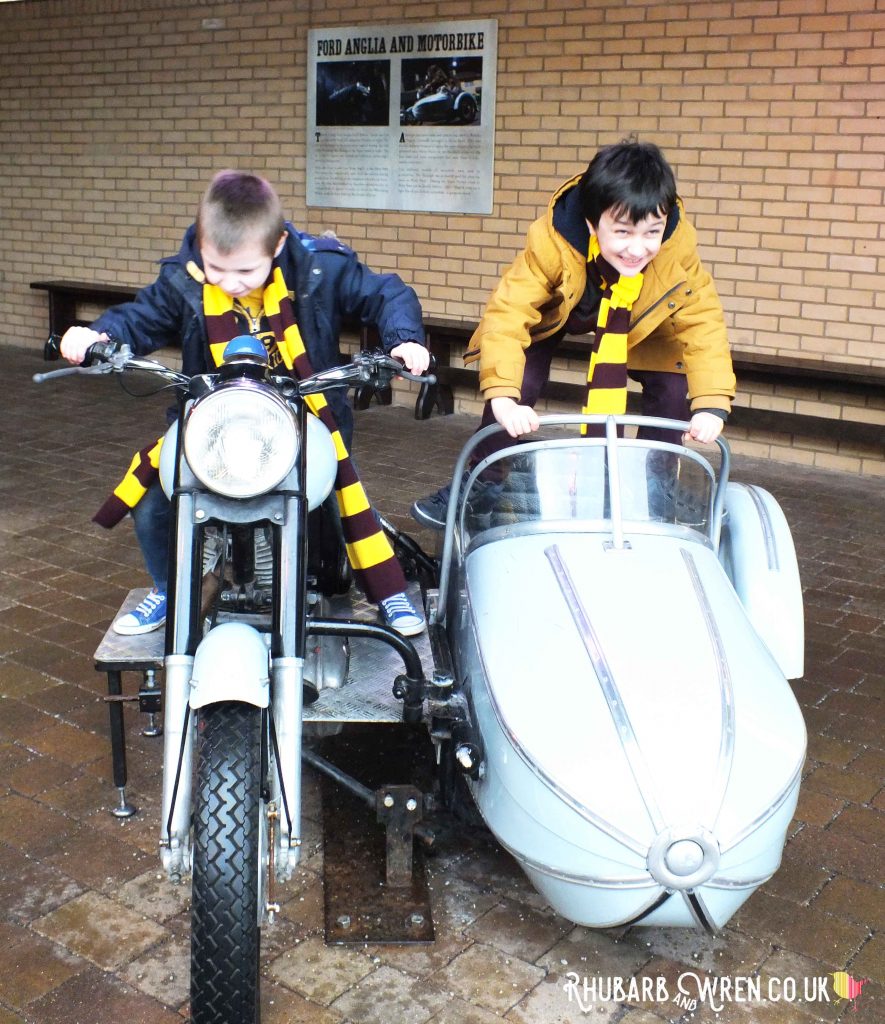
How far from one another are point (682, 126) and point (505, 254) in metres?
1.64

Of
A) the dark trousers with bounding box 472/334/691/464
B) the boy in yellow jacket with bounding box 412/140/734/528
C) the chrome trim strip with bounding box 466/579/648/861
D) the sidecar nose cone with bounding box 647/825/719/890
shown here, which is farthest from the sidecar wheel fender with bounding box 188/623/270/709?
the dark trousers with bounding box 472/334/691/464

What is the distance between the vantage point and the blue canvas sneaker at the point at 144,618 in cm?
360

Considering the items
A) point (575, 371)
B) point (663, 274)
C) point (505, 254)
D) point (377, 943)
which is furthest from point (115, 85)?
point (377, 943)

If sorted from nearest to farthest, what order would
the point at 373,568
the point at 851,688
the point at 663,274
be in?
the point at 373,568
the point at 663,274
the point at 851,688

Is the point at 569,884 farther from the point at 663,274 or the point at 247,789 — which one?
the point at 663,274

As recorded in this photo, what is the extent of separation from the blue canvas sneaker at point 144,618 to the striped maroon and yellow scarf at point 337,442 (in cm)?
59

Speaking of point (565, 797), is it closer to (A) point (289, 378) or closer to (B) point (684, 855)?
(B) point (684, 855)

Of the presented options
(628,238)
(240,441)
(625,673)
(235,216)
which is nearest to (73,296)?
(628,238)

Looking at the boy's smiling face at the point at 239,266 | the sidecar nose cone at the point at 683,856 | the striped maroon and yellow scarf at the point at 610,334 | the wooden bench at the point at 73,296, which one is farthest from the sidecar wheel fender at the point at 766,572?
the wooden bench at the point at 73,296

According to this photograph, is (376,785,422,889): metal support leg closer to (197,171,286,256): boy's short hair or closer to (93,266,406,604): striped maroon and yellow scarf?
(93,266,406,604): striped maroon and yellow scarf

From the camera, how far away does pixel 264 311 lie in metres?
3.38

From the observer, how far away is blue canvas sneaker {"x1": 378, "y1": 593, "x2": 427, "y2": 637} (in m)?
3.62

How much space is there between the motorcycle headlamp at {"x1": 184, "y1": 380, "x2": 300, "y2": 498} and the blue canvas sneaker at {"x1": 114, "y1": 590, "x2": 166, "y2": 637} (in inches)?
45.0

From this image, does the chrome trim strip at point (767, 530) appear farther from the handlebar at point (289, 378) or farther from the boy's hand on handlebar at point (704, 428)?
the handlebar at point (289, 378)
